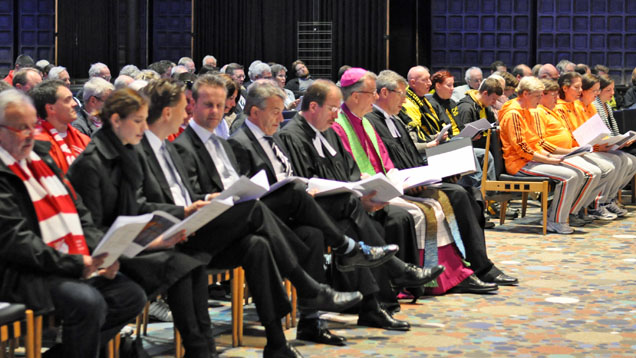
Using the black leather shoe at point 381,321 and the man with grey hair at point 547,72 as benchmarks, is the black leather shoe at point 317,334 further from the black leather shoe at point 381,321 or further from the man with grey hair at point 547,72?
the man with grey hair at point 547,72

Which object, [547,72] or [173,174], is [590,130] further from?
[173,174]

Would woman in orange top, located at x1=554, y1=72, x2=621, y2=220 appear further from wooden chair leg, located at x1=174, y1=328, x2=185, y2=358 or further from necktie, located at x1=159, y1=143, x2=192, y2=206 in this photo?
wooden chair leg, located at x1=174, y1=328, x2=185, y2=358

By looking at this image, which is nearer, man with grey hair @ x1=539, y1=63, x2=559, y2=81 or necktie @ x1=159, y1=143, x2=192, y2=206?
necktie @ x1=159, y1=143, x2=192, y2=206

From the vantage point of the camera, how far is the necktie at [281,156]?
199 inches

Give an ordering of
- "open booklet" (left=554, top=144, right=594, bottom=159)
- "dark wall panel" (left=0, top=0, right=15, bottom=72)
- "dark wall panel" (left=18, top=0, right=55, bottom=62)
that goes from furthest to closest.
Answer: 1. "dark wall panel" (left=0, top=0, right=15, bottom=72)
2. "dark wall panel" (left=18, top=0, right=55, bottom=62)
3. "open booklet" (left=554, top=144, right=594, bottom=159)

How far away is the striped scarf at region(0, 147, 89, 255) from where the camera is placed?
359 centimetres

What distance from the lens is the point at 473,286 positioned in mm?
6074

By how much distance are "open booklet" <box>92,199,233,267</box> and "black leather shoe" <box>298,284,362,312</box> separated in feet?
2.20

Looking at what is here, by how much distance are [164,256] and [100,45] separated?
12.2 m

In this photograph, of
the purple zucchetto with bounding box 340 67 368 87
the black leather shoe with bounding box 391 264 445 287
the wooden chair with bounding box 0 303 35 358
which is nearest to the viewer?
the wooden chair with bounding box 0 303 35 358

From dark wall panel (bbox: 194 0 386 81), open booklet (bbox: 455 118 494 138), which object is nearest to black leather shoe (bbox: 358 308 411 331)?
open booklet (bbox: 455 118 494 138)

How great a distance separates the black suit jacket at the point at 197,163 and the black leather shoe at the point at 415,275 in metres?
1.27

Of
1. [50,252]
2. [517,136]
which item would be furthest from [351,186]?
[517,136]

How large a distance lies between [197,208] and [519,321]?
2064 millimetres
